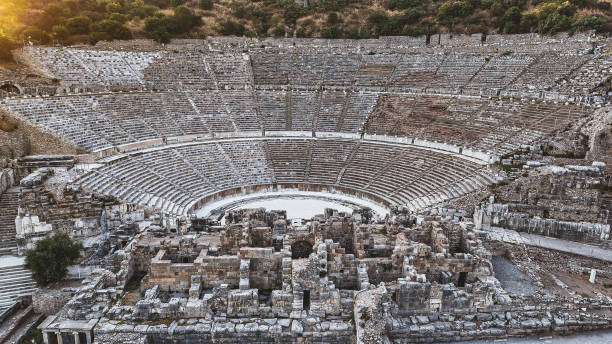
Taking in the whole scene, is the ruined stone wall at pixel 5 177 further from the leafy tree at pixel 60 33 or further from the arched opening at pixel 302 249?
the leafy tree at pixel 60 33

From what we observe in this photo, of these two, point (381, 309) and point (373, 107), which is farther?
point (373, 107)

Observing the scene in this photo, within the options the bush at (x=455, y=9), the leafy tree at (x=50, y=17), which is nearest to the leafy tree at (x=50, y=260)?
the leafy tree at (x=50, y=17)

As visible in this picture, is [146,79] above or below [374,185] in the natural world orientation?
above

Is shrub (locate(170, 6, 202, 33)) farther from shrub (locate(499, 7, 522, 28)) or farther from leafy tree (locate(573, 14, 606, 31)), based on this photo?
leafy tree (locate(573, 14, 606, 31))

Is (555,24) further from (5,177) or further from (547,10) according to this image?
(5,177)

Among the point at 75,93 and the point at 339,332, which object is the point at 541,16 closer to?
the point at 339,332

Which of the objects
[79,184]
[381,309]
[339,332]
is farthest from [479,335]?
[79,184]

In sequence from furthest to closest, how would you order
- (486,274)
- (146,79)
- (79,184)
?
(146,79) → (79,184) → (486,274)

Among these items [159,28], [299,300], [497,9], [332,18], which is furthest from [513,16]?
[299,300]
